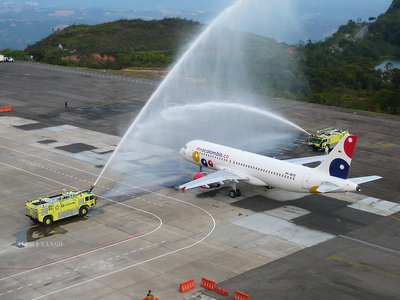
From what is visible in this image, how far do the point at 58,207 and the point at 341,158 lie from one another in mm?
31295

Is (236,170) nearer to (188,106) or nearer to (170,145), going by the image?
(170,145)

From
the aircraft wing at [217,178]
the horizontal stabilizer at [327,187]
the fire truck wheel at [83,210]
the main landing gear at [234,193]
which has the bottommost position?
the fire truck wheel at [83,210]

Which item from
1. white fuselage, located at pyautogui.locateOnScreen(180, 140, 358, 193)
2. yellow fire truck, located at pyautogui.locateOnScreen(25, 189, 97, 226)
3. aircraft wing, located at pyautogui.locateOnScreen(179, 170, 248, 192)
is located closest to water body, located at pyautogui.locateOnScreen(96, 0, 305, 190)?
white fuselage, located at pyautogui.locateOnScreen(180, 140, 358, 193)

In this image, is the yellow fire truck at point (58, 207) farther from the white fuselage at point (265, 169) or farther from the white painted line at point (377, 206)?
the white painted line at point (377, 206)

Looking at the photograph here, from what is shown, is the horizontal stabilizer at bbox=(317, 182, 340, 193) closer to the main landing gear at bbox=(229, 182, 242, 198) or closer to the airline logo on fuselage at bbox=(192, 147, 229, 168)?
the main landing gear at bbox=(229, 182, 242, 198)

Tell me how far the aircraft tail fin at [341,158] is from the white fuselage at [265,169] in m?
0.75

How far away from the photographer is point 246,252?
4881 cm

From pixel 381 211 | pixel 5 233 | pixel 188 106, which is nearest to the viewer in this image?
pixel 5 233

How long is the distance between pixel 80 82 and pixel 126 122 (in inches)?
2093

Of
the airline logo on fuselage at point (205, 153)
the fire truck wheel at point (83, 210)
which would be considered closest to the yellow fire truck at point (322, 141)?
the airline logo on fuselage at point (205, 153)

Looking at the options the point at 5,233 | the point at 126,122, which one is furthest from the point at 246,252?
the point at 126,122

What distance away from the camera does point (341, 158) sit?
56.8 metres

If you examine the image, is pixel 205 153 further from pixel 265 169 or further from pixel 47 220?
pixel 47 220

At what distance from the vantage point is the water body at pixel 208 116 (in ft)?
247
